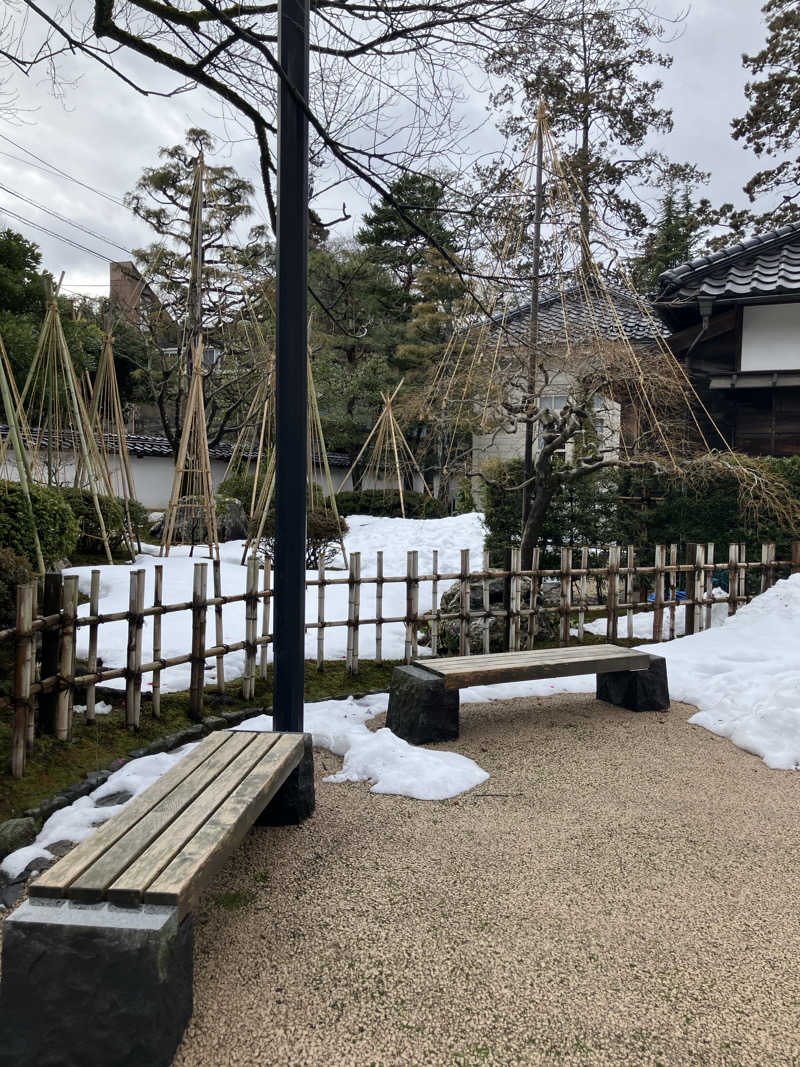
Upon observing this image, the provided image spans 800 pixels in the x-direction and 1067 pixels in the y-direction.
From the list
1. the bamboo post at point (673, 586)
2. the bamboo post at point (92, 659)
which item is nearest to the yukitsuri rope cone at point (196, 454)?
the bamboo post at point (92, 659)

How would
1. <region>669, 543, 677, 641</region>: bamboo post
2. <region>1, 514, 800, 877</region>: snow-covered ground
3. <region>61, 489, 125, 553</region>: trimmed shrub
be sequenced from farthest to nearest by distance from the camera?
1. <region>61, 489, 125, 553</region>: trimmed shrub
2. <region>669, 543, 677, 641</region>: bamboo post
3. <region>1, 514, 800, 877</region>: snow-covered ground

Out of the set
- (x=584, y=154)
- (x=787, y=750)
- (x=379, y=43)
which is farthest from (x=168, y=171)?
(x=787, y=750)

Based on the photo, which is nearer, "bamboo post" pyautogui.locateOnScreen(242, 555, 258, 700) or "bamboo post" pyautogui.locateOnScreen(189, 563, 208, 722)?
"bamboo post" pyautogui.locateOnScreen(189, 563, 208, 722)

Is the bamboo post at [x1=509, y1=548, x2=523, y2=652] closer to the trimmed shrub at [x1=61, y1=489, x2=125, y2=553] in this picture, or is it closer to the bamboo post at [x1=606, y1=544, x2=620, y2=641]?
the bamboo post at [x1=606, y1=544, x2=620, y2=641]

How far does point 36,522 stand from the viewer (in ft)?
17.2

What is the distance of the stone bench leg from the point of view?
59.7 inches

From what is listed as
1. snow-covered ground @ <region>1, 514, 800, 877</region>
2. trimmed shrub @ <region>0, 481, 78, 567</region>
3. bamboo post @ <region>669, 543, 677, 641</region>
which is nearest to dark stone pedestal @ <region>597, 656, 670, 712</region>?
snow-covered ground @ <region>1, 514, 800, 877</region>

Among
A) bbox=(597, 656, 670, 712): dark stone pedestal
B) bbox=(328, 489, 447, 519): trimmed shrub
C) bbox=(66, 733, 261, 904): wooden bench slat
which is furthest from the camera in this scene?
bbox=(328, 489, 447, 519): trimmed shrub

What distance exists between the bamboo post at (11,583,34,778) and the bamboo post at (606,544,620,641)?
466 centimetres

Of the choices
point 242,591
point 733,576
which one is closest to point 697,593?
point 733,576

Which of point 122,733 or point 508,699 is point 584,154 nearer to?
point 508,699

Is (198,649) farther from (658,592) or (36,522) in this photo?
(658,592)

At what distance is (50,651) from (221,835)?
6.31ft

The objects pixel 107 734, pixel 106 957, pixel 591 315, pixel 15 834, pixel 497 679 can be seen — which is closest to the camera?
pixel 106 957
